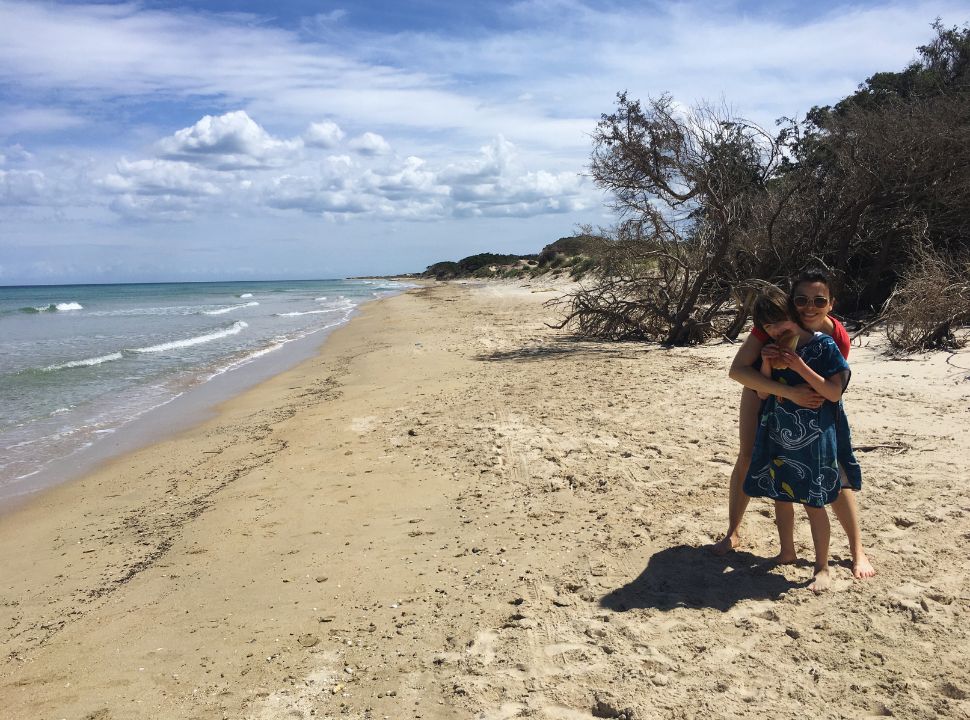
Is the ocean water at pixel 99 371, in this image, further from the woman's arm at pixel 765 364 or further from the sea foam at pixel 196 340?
the woman's arm at pixel 765 364

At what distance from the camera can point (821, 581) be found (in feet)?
10.9

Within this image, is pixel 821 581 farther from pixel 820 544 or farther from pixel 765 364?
pixel 765 364

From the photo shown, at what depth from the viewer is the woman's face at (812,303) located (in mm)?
3221

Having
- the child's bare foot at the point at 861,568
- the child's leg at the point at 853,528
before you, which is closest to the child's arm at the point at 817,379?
the child's leg at the point at 853,528

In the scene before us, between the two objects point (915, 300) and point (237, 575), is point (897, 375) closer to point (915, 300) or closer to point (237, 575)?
point (915, 300)

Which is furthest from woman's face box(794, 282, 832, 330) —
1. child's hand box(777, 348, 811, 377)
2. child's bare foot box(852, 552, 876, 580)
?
child's bare foot box(852, 552, 876, 580)

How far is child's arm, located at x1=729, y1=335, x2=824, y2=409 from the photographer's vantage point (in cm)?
319

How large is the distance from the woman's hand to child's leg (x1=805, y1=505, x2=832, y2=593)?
0.53 m

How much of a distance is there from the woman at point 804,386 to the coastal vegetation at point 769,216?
821cm

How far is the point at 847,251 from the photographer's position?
520 inches

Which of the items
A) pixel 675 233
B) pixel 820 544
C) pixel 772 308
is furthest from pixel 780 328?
pixel 675 233

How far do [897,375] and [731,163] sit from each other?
605 centimetres

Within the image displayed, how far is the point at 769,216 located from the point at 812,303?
11.0 m

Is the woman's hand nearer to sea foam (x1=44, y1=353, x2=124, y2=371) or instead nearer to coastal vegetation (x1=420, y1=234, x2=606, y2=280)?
coastal vegetation (x1=420, y1=234, x2=606, y2=280)
